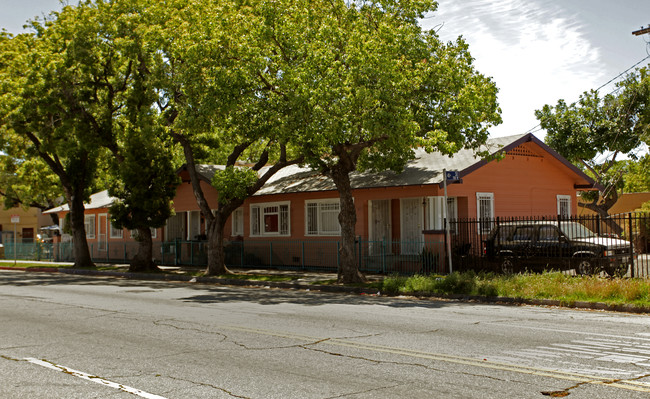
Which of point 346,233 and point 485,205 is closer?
point 346,233

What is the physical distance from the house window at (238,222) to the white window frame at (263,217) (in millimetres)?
1120

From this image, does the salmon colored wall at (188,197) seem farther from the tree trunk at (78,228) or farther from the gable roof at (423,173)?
the tree trunk at (78,228)

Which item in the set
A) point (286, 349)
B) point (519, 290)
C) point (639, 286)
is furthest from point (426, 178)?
point (286, 349)

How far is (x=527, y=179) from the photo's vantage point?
26203 millimetres

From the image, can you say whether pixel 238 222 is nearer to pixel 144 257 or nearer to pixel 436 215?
pixel 144 257

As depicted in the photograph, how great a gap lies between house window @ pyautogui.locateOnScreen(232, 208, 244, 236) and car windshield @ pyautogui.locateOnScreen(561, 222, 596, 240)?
640 inches

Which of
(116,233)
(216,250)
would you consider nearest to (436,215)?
(216,250)

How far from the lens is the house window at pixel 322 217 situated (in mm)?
26469

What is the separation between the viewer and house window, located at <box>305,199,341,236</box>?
26469 millimetres

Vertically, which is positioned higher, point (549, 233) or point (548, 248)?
point (549, 233)

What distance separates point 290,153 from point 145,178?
252 inches

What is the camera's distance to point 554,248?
19.4 m

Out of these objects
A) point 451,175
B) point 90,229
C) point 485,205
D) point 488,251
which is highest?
point 451,175

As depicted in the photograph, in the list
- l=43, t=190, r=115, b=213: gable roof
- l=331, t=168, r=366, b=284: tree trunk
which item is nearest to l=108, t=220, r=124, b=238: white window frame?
l=43, t=190, r=115, b=213: gable roof
